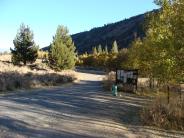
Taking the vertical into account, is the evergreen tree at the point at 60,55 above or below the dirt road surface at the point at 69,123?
above

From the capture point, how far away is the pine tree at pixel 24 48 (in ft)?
207

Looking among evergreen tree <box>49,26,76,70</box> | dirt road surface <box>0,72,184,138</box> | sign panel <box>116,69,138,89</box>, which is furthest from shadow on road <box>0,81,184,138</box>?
evergreen tree <box>49,26,76,70</box>

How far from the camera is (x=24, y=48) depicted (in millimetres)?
63094

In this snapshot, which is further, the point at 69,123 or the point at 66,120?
the point at 66,120

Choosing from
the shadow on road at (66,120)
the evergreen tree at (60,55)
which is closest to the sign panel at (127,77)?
the shadow on road at (66,120)

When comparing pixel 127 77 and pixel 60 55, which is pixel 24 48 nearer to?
pixel 60 55

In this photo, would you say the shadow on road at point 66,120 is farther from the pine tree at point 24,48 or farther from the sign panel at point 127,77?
the pine tree at point 24,48

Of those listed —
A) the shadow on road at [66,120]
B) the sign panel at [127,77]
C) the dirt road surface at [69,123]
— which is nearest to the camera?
the dirt road surface at [69,123]

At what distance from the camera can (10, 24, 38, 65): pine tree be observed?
6312cm

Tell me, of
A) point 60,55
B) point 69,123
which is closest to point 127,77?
point 69,123

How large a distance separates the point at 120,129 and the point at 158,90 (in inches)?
689

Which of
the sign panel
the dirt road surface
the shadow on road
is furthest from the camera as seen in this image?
the sign panel

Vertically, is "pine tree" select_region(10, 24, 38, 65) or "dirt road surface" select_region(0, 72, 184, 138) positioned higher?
"pine tree" select_region(10, 24, 38, 65)

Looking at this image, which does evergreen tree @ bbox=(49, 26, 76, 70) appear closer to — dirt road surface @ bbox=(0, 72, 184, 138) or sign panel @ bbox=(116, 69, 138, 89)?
sign panel @ bbox=(116, 69, 138, 89)
